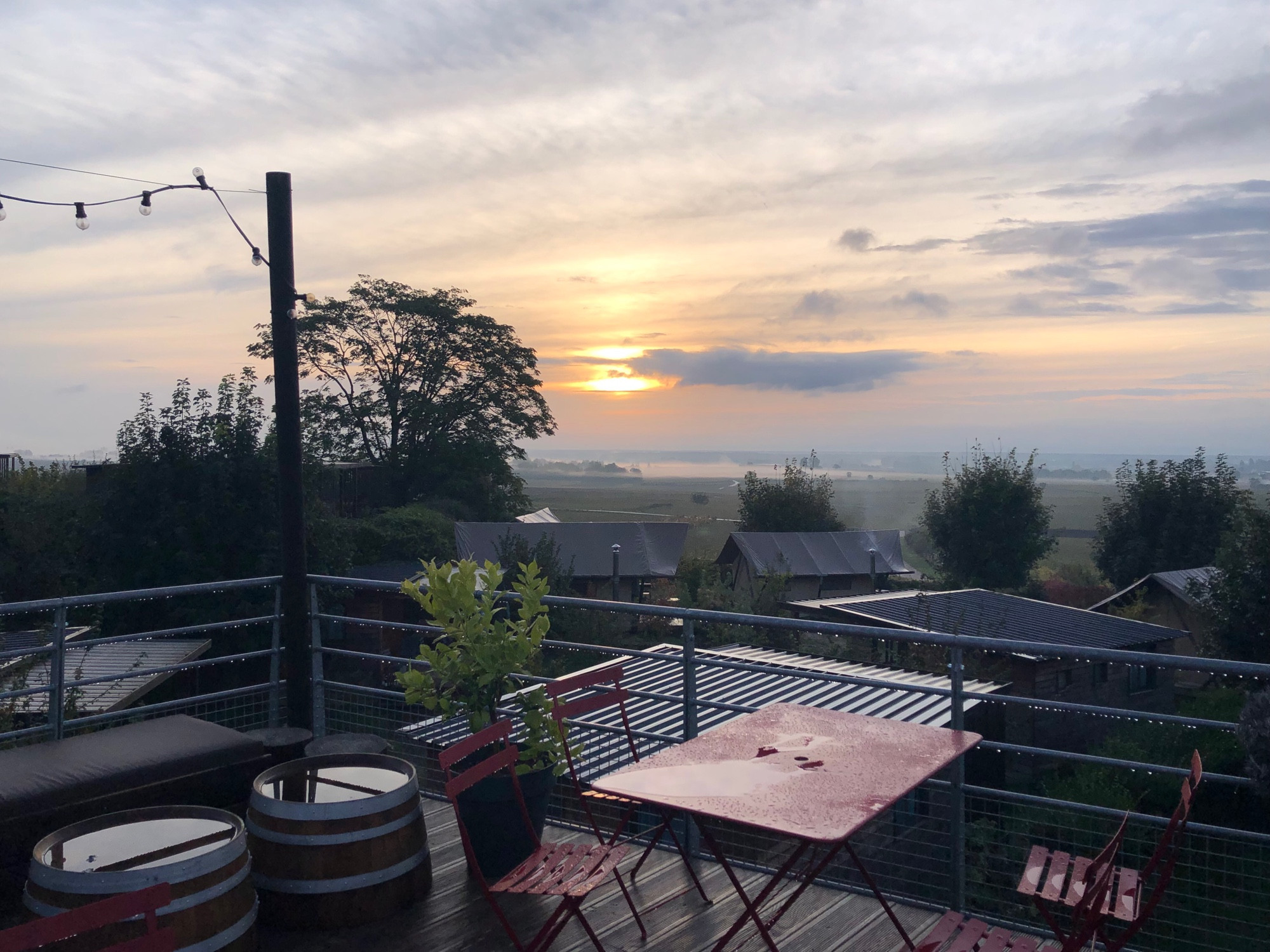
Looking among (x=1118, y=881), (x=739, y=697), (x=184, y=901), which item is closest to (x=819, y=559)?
(x=739, y=697)

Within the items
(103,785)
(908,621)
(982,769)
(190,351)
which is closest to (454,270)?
(190,351)

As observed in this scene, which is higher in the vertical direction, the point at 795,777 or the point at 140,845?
the point at 795,777

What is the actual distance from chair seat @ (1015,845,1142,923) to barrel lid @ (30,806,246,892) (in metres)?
2.59

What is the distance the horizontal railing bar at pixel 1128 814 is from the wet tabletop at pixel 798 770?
316 mm

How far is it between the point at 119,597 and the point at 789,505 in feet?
167

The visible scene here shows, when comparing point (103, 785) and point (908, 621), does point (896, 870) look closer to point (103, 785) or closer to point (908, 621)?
point (908, 621)

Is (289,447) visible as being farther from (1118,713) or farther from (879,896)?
(1118,713)

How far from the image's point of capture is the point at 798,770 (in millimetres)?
3229

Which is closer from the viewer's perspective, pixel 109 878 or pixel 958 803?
pixel 109 878

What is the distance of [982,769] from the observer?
65.6ft

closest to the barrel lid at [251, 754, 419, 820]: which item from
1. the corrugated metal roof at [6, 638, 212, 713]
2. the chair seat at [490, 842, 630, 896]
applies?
the chair seat at [490, 842, 630, 896]

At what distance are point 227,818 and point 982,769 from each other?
63.9ft

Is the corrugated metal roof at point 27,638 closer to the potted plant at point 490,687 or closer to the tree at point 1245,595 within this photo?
the potted plant at point 490,687

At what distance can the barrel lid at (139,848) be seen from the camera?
9.29ft
